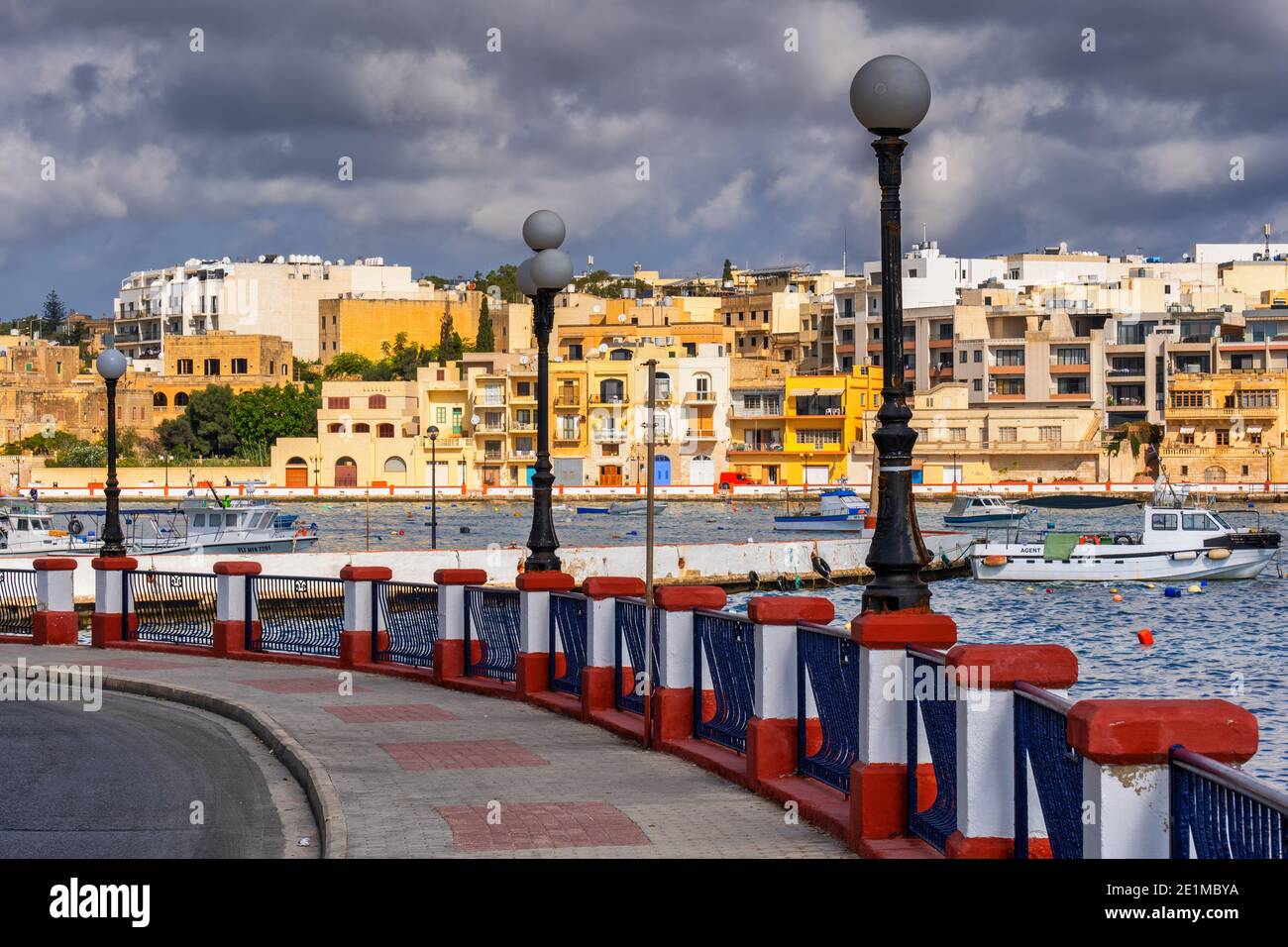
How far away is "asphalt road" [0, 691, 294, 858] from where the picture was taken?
11180 millimetres

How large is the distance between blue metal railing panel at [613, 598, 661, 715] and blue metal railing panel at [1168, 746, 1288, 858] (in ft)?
26.7

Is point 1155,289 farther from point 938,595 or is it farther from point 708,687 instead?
point 708,687

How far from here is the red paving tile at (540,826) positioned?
10469 millimetres

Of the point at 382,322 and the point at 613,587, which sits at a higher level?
the point at 382,322

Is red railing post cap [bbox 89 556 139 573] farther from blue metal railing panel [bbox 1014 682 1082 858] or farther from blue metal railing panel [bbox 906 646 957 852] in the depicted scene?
blue metal railing panel [bbox 1014 682 1082 858]

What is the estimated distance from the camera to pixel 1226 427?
12381 cm

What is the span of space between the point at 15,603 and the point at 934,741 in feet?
70.3

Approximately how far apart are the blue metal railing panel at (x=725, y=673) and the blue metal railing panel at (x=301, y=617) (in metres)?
9.12

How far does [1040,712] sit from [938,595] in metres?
55.4

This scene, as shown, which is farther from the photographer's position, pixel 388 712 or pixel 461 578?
pixel 461 578

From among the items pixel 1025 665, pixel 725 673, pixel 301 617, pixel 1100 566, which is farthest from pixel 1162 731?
pixel 1100 566

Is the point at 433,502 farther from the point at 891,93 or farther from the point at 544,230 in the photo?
the point at 891,93
